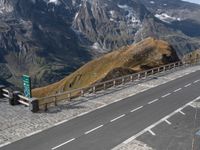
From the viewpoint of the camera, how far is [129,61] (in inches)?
3408

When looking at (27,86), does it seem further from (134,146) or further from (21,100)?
(134,146)

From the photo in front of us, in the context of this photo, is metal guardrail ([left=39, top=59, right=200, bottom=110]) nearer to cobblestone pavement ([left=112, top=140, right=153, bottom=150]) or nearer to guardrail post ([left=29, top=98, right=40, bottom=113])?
guardrail post ([left=29, top=98, right=40, bottom=113])

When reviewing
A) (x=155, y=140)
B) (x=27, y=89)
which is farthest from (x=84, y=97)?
(x=155, y=140)

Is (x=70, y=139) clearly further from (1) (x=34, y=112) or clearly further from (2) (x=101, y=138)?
(1) (x=34, y=112)

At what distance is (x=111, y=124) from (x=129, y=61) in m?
54.3

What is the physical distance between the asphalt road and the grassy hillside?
2756cm

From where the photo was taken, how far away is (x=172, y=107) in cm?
3900

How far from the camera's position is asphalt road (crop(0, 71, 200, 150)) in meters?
27.8

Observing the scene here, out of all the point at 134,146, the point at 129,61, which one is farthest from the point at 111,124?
the point at 129,61

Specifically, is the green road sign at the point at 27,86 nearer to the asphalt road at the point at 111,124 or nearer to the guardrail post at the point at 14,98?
the guardrail post at the point at 14,98

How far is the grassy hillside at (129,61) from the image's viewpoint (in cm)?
7612

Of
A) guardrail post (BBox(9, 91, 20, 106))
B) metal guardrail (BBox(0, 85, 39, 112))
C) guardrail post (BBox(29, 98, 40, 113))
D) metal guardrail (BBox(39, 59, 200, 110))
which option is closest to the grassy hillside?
metal guardrail (BBox(39, 59, 200, 110))

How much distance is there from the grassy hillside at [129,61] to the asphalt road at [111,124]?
90.4 feet

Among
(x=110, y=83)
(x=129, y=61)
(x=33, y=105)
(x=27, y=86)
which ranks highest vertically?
(x=27, y=86)
